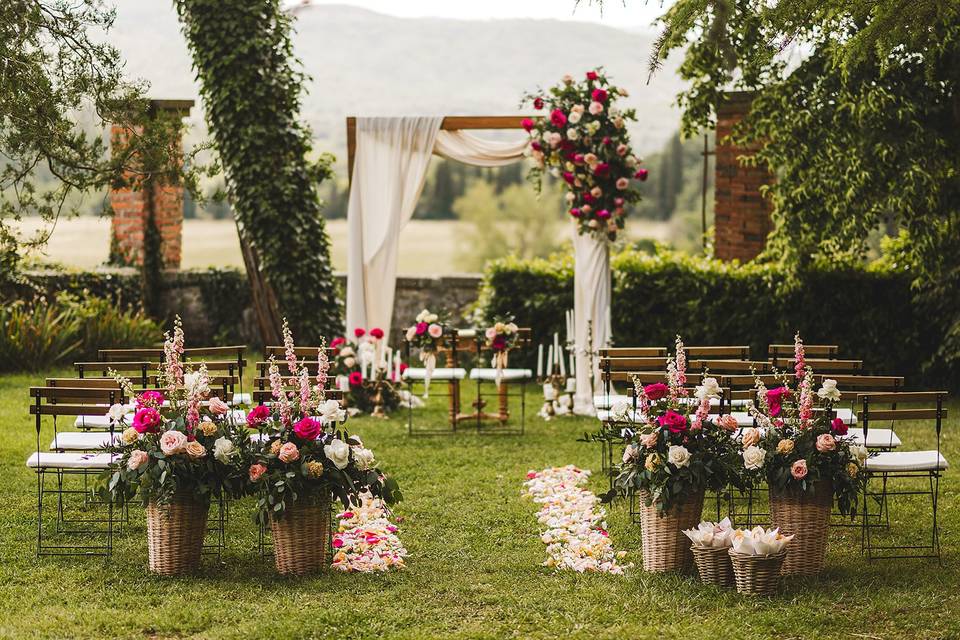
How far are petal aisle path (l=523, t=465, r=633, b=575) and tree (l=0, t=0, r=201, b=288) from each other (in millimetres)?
3096

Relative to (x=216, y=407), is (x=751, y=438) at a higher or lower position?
lower

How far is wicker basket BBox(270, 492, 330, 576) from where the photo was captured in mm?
5297

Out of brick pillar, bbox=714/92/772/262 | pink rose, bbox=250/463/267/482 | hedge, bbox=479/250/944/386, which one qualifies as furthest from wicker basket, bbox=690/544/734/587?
brick pillar, bbox=714/92/772/262

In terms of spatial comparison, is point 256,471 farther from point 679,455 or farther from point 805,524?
point 805,524

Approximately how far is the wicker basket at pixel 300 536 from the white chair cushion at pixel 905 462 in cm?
272

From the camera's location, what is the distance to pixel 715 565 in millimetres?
5125

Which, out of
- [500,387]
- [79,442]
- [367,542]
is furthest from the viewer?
[500,387]

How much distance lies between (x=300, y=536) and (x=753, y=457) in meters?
2.15

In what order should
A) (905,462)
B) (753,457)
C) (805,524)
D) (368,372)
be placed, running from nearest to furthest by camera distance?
(753,457)
(805,524)
(905,462)
(368,372)

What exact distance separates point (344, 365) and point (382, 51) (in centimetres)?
2558

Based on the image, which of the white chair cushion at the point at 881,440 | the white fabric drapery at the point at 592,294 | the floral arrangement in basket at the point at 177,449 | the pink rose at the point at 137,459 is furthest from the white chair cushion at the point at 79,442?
the white fabric drapery at the point at 592,294

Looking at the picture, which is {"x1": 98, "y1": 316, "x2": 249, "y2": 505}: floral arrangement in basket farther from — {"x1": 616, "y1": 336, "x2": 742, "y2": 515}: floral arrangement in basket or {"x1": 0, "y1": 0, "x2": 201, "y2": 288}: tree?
{"x1": 0, "y1": 0, "x2": 201, "y2": 288}: tree

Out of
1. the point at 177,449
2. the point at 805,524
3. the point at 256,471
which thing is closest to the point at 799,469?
the point at 805,524

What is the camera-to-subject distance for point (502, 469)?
7.98 metres
